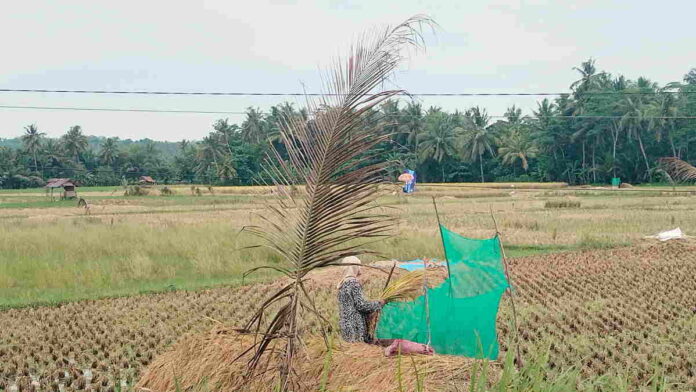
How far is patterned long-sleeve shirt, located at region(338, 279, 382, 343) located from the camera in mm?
5047

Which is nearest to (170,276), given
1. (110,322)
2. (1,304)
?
(1,304)

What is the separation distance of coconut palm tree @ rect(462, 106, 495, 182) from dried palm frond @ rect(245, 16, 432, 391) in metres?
50.6

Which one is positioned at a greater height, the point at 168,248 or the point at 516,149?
the point at 516,149

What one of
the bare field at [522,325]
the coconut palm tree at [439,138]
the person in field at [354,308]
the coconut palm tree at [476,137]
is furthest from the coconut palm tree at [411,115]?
the coconut palm tree at [476,137]

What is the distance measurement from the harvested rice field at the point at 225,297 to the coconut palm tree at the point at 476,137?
1283 inches

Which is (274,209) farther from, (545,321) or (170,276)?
(170,276)

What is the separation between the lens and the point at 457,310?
636cm

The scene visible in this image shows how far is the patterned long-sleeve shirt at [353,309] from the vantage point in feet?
16.6

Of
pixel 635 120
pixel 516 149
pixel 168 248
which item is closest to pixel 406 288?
A: pixel 168 248

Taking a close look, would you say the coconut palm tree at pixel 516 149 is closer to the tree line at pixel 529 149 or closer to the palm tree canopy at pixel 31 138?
the tree line at pixel 529 149

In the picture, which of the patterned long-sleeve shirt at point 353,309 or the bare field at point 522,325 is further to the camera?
the bare field at point 522,325

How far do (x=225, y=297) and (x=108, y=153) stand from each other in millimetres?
56601

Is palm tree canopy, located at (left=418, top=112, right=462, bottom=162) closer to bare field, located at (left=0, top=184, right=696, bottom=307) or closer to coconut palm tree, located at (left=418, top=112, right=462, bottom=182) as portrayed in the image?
coconut palm tree, located at (left=418, top=112, right=462, bottom=182)

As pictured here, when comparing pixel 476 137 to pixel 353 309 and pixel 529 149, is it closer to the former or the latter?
pixel 529 149
